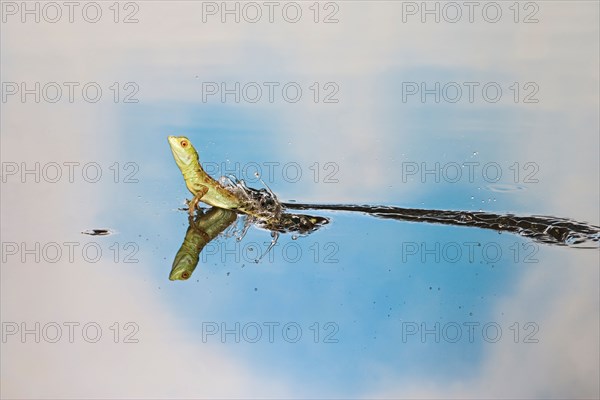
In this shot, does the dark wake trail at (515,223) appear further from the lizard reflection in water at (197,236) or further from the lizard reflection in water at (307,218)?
the lizard reflection in water at (197,236)

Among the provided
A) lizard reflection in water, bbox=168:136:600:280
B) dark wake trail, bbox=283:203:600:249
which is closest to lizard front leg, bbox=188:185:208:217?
lizard reflection in water, bbox=168:136:600:280

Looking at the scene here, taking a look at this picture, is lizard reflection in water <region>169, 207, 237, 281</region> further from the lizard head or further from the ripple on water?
the ripple on water

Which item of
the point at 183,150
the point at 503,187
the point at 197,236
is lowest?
the point at 197,236

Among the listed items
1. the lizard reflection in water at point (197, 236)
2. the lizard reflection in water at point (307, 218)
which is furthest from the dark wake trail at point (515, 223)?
the lizard reflection in water at point (197, 236)

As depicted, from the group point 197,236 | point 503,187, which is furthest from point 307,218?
point 503,187

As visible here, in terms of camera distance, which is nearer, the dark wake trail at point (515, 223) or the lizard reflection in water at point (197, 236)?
the lizard reflection in water at point (197, 236)

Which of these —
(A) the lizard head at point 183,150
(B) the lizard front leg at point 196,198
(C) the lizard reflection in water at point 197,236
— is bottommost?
(C) the lizard reflection in water at point 197,236

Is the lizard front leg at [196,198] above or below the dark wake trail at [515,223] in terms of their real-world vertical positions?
above

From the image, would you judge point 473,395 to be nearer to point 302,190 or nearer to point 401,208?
point 401,208

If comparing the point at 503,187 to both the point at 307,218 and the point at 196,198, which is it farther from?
the point at 196,198
